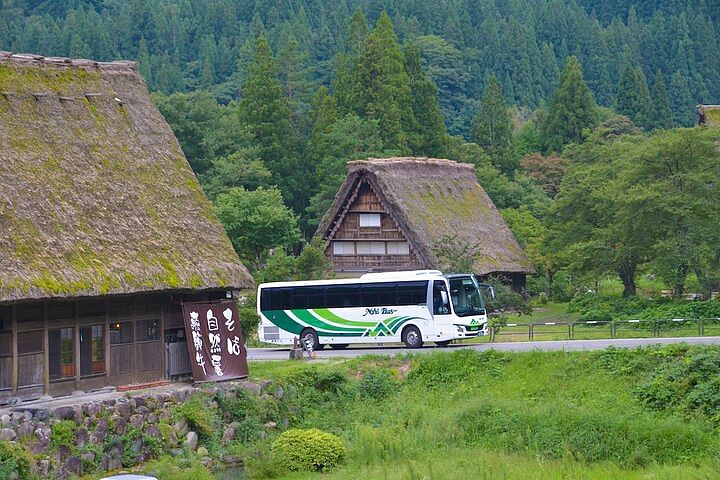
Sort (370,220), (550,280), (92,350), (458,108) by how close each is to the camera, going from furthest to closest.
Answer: (458,108) → (550,280) → (370,220) → (92,350)

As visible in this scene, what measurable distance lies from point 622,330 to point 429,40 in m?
88.8

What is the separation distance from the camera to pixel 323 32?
13062 cm

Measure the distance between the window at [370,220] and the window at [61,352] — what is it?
25332 mm

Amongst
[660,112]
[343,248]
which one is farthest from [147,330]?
[660,112]

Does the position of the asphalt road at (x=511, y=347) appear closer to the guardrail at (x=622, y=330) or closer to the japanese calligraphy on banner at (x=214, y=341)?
the guardrail at (x=622, y=330)

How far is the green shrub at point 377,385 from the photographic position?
99.5ft

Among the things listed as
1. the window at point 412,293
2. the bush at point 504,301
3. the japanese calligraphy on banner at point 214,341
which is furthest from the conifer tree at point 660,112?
the japanese calligraphy on banner at point 214,341

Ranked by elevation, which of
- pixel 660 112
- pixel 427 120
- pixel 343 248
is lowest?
pixel 343 248

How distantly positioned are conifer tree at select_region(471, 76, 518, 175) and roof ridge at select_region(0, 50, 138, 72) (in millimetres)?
50781

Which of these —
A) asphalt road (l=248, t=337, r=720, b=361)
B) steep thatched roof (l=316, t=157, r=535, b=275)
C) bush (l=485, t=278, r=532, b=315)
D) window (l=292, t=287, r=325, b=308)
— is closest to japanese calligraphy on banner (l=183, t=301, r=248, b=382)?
asphalt road (l=248, t=337, r=720, b=361)

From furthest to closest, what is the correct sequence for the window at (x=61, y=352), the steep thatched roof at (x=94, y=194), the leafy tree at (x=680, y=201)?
the leafy tree at (x=680, y=201) < the window at (x=61, y=352) < the steep thatched roof at (x=94, y=194)

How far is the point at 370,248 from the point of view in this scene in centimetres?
5128

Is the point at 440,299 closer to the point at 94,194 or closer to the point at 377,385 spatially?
the point at 377,385

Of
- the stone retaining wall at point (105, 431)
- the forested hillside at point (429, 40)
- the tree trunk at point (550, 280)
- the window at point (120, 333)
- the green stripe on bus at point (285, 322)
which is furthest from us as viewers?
the forested hillside at point (429, 40)
